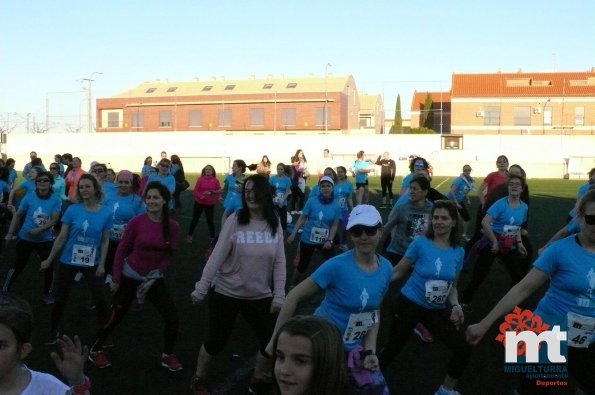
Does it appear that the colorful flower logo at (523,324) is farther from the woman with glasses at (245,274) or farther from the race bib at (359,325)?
the woman with glasses at (245,274)

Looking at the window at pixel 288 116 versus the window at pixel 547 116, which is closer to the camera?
the window at pixel 547 116

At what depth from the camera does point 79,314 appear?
802 cm

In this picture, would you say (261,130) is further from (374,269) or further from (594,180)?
(374,269)

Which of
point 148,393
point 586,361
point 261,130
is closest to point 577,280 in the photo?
point 586,361

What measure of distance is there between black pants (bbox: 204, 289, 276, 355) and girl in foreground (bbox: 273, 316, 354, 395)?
9.21 ft

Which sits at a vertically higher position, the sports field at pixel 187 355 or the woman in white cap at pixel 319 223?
the woman in white cap at pixel 319 223

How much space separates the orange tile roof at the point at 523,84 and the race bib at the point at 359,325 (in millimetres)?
57170

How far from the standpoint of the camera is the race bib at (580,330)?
3936mm

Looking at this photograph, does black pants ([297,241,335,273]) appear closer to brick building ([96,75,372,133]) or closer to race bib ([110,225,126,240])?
race bib ([110,225,126,240])

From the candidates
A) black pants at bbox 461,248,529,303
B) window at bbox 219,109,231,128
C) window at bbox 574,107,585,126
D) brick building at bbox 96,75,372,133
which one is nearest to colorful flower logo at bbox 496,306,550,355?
black pants at bbox 461,248,529,303

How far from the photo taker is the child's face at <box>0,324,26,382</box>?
251 centimetres

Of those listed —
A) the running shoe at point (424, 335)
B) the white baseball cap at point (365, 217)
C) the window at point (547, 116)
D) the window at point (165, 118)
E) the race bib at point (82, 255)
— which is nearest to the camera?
the white baseball cap at point (365, 217)

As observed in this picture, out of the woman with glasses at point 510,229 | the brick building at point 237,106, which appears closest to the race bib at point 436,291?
the woman with glasses at point 510,229

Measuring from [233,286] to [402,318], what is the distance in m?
1.35
